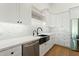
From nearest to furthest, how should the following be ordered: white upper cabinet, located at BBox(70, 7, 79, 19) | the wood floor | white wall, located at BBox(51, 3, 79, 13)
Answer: the wood floor
white wall, located at BBox(51, 3, 79, 13)
white upper cabinet, located at BBox(70, 7, 79, 19)

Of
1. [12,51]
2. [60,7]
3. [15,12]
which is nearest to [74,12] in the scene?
[60,7]

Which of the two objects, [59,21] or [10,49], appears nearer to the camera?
[10,49]

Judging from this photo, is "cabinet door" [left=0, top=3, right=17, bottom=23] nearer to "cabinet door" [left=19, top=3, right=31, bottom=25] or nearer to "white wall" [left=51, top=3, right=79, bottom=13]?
"cabinet door" [left=19, top=3, right=31, bottom=25]

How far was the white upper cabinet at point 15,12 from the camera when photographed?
1.97 metres

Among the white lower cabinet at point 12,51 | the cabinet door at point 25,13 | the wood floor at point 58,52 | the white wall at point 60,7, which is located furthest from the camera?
the white wall at point 60,7

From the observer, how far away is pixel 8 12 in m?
2.10

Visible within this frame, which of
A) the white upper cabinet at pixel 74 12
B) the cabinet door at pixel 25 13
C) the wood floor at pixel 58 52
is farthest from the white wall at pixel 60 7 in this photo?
the wood floor at pixel 58 52

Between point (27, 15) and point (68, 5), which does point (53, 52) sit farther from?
point (68, 5)

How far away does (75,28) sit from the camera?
12.7 feet

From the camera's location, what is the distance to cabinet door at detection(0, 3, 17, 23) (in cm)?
192

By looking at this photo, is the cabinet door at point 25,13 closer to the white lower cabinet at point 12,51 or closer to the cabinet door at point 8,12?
the cabinet door at point 8,12

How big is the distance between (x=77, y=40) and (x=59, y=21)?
1.05m

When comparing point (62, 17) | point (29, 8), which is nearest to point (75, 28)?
point (62, 17)

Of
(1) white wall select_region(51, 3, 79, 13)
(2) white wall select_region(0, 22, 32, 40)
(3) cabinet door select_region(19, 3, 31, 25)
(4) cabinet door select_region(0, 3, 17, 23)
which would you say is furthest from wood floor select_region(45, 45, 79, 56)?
(4) cabinet door select_region(0, 3, 17, 23)
